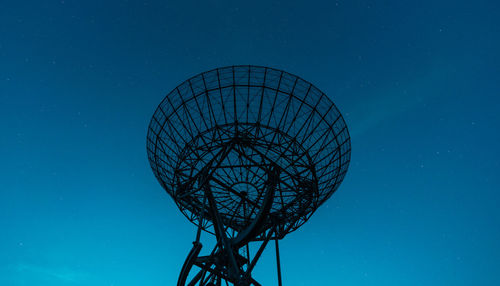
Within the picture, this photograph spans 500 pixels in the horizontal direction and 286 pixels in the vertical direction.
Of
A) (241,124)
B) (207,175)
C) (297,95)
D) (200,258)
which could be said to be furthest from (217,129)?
(200,258)

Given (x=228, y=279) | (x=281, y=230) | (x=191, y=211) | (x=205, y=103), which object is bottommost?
(x=228, y=279)

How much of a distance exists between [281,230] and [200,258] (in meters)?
5.14

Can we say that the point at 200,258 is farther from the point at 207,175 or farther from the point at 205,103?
the point at 205,103

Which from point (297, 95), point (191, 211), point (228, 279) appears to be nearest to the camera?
point (228, 279)

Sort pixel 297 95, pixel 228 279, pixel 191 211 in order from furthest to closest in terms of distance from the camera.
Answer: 1. pixel 191 211
2. pixel 297 95
3. pixel 228 279

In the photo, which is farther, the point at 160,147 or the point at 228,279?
the point at 160,147

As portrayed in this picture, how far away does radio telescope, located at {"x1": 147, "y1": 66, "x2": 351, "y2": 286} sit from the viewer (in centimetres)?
1914

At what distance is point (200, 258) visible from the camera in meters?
18.6

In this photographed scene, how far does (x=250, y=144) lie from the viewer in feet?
61.5

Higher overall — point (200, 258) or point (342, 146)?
point (342, 146)

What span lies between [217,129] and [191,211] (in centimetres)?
565

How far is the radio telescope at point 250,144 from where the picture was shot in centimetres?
1914

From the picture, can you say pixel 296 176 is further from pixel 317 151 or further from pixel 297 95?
pixel 297 95

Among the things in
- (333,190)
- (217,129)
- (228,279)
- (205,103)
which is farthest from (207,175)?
(333,190)
